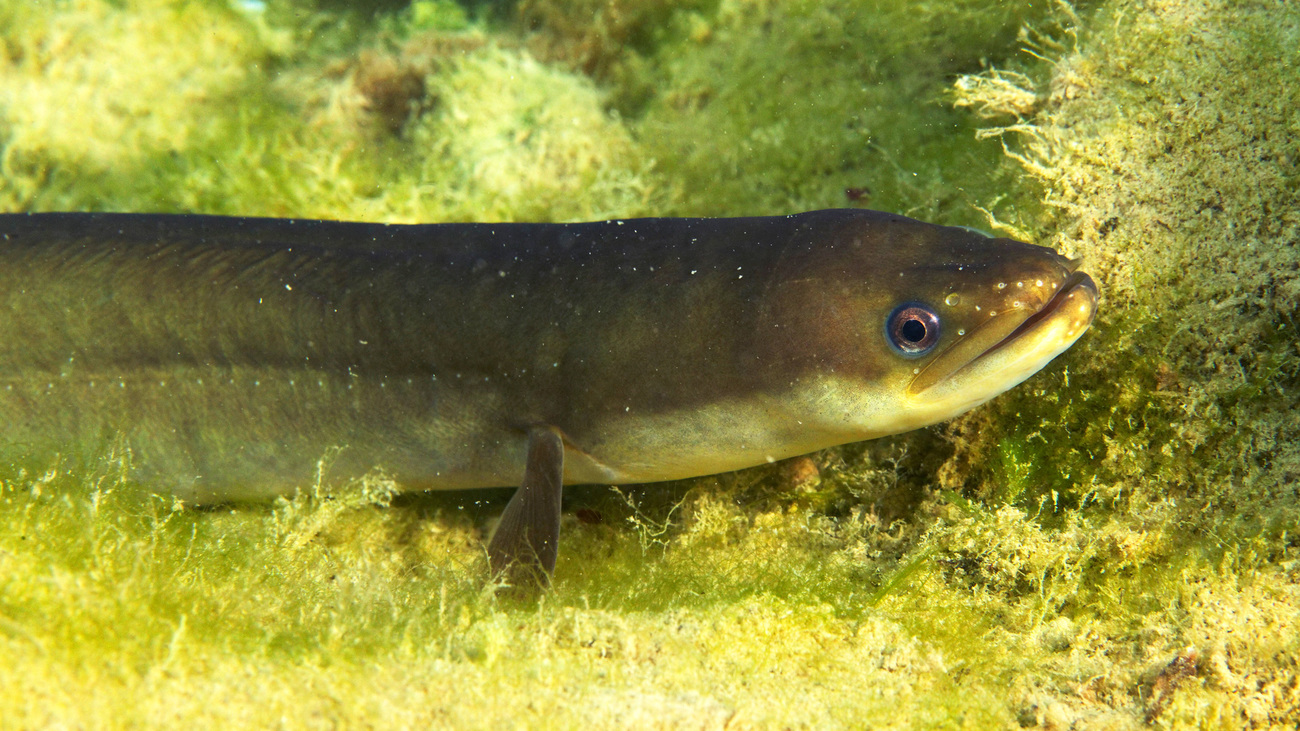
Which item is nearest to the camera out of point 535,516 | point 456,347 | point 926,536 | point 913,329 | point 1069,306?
point 1069,306

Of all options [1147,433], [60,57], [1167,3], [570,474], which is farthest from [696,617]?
[60,57]

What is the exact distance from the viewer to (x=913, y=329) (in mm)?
2486

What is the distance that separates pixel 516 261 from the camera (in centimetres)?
302

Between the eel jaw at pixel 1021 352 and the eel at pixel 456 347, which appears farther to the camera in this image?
the eel at pixel 456 347

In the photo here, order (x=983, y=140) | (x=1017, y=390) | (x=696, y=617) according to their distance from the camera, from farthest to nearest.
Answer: (x=983, y=140), (x=1017, y=390), (x=696, y=617)

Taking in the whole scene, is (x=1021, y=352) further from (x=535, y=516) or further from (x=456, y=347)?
(x=456, y=347)

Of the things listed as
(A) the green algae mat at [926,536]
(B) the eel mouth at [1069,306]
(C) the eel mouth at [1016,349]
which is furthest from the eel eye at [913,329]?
(A) the green algae mat at [926,536]

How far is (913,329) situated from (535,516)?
1606mm

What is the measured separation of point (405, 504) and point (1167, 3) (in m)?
4.08

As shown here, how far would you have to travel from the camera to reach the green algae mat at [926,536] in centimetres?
203

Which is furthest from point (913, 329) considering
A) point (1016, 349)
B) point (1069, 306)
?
point (1069, 306)

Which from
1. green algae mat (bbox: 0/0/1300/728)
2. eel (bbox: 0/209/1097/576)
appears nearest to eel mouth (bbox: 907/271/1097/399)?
eel (bbox: 0/209/1097/576)

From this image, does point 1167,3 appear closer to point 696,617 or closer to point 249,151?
point 696,617

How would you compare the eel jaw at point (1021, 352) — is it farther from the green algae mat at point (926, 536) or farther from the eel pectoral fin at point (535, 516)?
the eel pectoral fin at point (535, 516)
